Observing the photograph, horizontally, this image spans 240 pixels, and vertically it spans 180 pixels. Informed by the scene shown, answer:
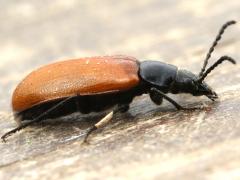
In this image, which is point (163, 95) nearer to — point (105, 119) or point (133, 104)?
point (133, 104)

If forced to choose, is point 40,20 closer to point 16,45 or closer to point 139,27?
point 16,45

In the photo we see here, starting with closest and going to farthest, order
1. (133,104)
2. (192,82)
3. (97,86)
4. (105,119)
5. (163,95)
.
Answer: (105,119), (97,86), (163,95), (192,82), (133,104)

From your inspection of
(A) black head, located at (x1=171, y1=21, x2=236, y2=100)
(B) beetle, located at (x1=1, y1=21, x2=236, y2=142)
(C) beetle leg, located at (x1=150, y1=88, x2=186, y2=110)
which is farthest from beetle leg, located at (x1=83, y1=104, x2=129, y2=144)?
(A) black head, located at (x1=171, y1=21, x2=236, y2=100)

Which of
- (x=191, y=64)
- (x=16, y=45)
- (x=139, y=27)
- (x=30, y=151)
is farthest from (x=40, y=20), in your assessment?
(x=30, y=151)

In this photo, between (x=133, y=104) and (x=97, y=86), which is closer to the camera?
(x=97, y=86)

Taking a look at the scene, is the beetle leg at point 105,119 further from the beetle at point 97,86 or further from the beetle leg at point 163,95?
the beetle leg at point 163,95

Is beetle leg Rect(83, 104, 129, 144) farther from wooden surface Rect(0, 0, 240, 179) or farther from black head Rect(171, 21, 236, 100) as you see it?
black head Rect(171, 21, 236, 100)

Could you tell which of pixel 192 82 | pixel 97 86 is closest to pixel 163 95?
pixel 192 82
